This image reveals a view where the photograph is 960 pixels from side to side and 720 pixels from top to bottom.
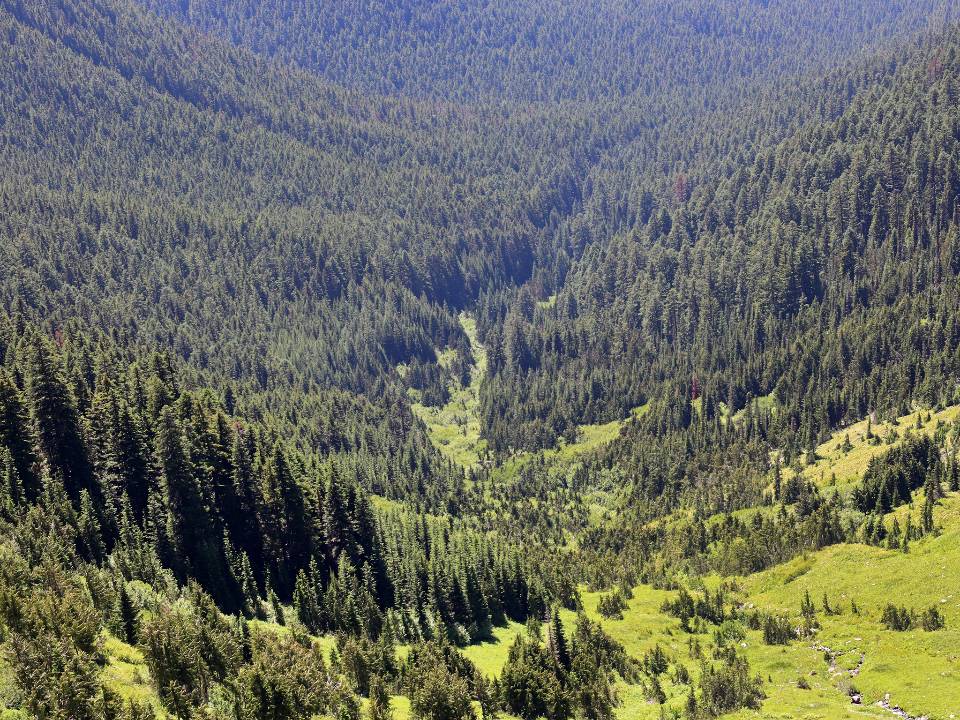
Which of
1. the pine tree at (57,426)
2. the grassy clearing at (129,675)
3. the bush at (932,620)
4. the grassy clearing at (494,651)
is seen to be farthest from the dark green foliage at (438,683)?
the bush at (932,620)

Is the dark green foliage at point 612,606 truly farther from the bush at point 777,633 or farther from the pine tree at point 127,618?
the pine tree at point 127,618

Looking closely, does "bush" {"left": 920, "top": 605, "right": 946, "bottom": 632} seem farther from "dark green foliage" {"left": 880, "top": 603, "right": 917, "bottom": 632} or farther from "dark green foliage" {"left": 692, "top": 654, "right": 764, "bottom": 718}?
"dark green foliage" {"left": 692, "top": 654, "right": 764, "bottom": 718}

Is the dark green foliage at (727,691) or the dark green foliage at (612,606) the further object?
the dark green foliage at (612,606)

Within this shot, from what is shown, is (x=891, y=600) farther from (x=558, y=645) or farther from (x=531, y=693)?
(x=531, y=693)

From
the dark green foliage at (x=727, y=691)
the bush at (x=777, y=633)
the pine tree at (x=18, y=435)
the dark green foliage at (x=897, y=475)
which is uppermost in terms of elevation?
the pine tree at (x=18, y=435)

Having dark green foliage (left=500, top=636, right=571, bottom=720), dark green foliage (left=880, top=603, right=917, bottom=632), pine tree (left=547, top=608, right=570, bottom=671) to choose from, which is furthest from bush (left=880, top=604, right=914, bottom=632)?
dark green foliage (left=500, top=636, right=571, bottom=720)

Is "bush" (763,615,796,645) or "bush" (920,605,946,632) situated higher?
"bush" (763,615,796,645)

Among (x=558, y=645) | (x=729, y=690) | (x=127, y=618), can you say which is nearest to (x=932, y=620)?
(x=729, y=690)

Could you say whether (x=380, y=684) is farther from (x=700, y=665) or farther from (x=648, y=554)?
(x=648, y=554)

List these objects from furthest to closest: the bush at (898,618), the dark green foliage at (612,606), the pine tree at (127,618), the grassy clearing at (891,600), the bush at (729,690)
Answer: the dark green foliage at (612,606), the bush at (898,618), the bush at (729,690), the grassy clearing at (891,600), the pine tree at (127,618)

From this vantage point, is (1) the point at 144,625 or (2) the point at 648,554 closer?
(1) the point at 144,625

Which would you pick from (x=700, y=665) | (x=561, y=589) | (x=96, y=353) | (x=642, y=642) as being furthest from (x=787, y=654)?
(x=96, y=353)
